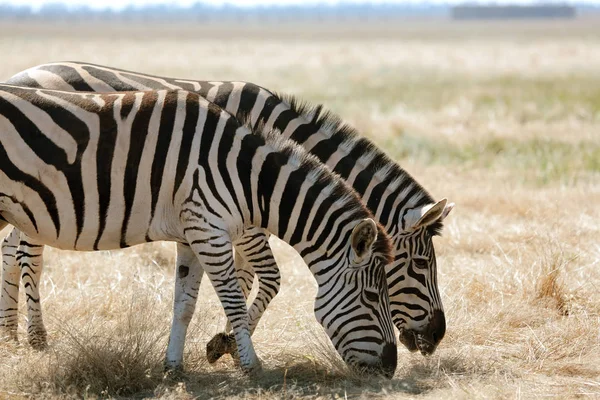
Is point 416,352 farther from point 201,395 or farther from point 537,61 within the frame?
point 537,61

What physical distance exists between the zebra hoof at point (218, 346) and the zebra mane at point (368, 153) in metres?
1.71

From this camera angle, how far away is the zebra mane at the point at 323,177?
578cm

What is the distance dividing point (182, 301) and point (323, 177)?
1.35 metres

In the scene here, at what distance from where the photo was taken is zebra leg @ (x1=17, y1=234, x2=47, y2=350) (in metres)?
6.84

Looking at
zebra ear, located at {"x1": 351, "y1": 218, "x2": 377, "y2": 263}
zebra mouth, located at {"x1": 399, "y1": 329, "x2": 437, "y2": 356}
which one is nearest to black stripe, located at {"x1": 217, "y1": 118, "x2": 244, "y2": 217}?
zebra ear, located at {"x1": 351, "y1": 218, "x2": 377, "y2": 263}

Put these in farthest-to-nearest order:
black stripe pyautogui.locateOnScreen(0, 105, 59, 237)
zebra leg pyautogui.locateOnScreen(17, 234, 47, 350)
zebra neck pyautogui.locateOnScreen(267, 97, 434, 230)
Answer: zebra leg pyautogui.locateOnScreen(17, 234, 47, 350)
zebra neck pyautogui.locateOnScreen(267, 97, 434, 230)
black stripe pyautogui.locateOnScreen(0, 105, 59, 237)

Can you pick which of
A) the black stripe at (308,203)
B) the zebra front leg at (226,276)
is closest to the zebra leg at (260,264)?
the zebra front leg at (226,276)

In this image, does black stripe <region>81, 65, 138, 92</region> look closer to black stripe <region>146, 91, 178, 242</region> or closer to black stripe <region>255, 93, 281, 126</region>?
black stripe <region>255, 93, 281, 126</region>

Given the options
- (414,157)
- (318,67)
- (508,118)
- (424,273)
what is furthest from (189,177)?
(318,67)

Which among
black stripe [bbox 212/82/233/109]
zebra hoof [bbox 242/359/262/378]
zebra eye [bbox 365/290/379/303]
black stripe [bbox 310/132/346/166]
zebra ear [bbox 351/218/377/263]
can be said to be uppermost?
black stripe [bbox 212/82/233/109]

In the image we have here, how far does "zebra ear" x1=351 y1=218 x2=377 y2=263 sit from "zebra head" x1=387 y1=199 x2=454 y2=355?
2.98ft

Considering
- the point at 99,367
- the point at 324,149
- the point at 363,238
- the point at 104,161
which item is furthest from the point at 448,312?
the point at 104,161

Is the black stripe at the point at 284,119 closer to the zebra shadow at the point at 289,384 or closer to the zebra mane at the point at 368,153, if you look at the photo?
the zebra mane at the point at 368,153

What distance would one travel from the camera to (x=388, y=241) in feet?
18.9
